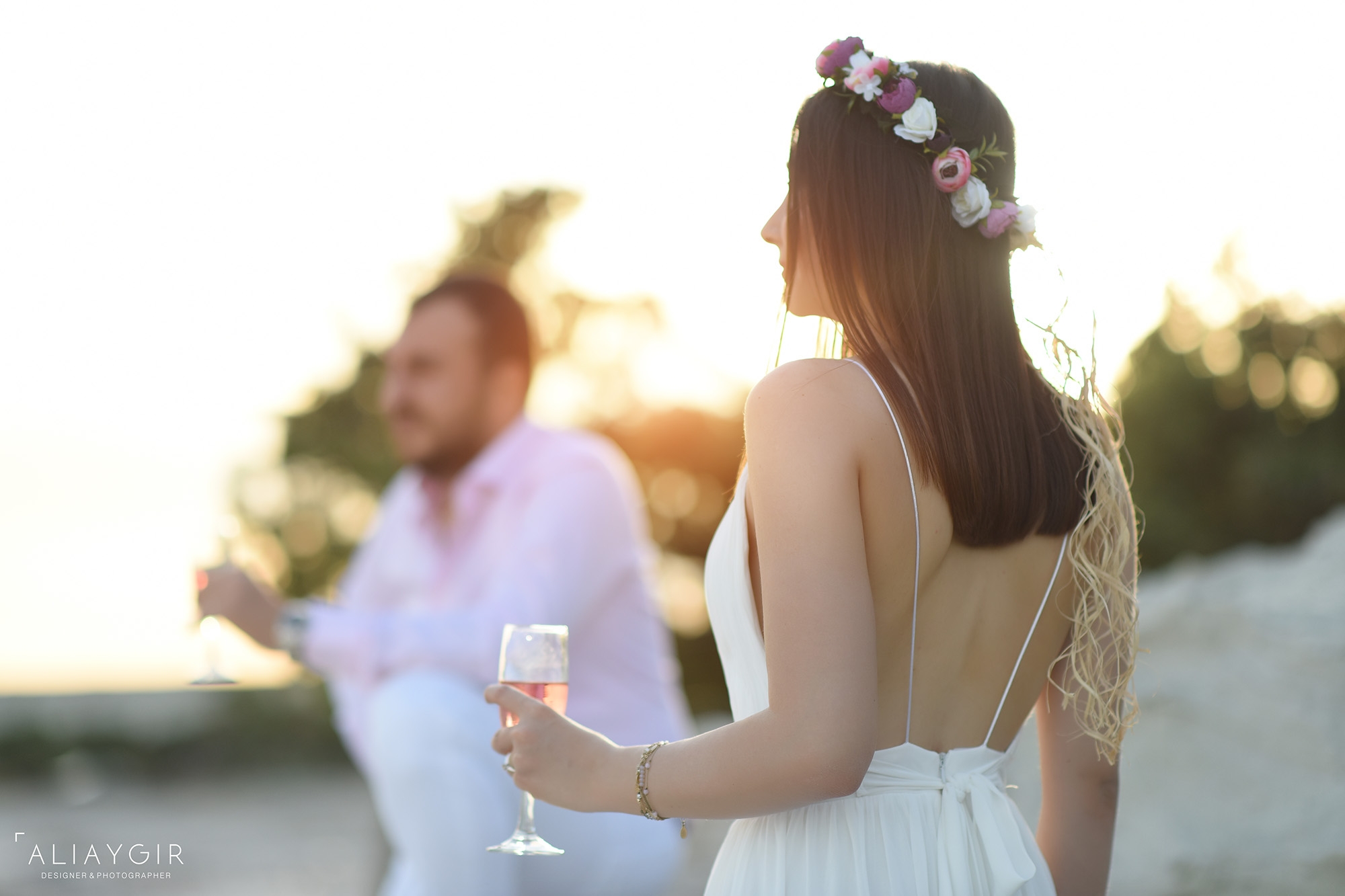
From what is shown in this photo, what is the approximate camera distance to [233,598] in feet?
13.1

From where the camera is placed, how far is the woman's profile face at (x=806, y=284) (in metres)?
Result: 2.00

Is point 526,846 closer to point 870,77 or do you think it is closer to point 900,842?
point 900,842

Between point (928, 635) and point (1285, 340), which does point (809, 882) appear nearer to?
point (928, 635)

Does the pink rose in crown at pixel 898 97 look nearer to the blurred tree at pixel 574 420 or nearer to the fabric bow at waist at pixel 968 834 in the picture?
the fabric bow at waist at pixel 968 834

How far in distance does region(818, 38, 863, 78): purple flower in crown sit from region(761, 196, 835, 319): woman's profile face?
24cm

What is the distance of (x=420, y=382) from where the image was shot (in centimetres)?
505

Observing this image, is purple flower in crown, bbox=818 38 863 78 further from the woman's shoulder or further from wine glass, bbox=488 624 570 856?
wine glass, bbox=488 624 570 856

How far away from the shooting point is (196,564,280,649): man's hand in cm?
400

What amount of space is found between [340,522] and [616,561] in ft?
31.7

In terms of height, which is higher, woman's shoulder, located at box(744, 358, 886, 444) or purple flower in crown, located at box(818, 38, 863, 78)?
purple flower in crown, located at box(818, 38, 863, 78)

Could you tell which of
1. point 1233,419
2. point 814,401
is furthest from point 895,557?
point 1233,419

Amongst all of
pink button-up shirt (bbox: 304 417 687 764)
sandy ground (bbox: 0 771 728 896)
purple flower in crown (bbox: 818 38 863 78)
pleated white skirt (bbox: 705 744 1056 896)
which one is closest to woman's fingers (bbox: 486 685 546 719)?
pleated white skirt (bbox: 705 744 1056 896)

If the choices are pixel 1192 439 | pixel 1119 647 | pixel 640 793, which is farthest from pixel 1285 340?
pixel 640 793

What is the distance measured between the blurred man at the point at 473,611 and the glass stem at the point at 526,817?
3.63 feet
